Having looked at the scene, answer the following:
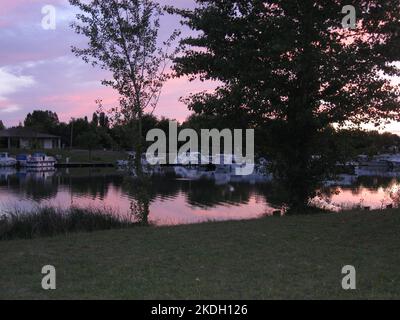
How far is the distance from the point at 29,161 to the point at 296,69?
6951 centimetres

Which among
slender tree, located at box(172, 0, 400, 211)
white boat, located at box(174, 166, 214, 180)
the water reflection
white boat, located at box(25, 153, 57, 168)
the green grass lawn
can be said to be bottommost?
the water reflection

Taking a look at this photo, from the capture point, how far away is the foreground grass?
23.5ft

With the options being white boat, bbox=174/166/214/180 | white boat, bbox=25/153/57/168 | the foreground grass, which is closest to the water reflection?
the foreground grass

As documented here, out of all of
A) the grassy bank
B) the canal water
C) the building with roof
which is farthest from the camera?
the building with roof

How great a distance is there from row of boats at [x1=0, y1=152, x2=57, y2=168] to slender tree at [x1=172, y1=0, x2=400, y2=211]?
6407 centimetres

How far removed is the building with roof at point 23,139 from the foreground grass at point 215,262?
93319 millimetres

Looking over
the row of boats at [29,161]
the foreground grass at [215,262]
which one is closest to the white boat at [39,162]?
the row of boats at [29,161]

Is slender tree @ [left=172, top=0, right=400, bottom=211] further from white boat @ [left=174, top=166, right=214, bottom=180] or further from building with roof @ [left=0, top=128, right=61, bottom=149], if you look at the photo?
building with roof @ [left=0, top=128, right=61, bottom=149]

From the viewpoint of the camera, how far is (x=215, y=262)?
360 inches

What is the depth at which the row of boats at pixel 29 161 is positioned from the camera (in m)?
78.1

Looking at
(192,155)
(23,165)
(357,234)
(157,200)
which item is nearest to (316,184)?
(357,234)

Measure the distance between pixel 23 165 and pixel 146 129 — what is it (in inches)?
2708

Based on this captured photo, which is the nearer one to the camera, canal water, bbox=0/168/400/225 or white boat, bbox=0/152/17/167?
canal water, bbox=0/168/400/225
